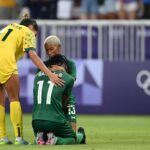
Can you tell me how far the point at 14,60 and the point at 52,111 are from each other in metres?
1.22

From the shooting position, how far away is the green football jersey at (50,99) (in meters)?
13.8

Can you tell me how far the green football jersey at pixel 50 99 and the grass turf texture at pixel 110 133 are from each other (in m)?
0.59

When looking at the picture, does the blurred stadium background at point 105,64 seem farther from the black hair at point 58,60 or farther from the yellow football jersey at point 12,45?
the black hair at point 58,60

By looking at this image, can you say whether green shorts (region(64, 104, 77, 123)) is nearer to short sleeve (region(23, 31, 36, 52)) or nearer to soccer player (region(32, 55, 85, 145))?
soccer player (region(32, 55, 85, 145))

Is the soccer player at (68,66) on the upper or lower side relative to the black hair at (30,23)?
lower

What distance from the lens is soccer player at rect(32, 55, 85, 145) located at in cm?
1378

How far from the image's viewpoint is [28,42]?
47.1 ft

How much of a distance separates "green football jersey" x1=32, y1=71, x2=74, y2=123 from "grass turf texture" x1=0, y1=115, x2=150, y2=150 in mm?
587

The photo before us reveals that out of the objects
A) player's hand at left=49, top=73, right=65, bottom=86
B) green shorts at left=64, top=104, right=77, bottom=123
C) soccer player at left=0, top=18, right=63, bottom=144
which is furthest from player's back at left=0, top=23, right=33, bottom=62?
green shorts at left=64, top=104, right=77, bottom=123

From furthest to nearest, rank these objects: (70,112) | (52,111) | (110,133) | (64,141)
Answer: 1. (110,133)
2. (70,112)
3. (64,141)
4. (52,111)

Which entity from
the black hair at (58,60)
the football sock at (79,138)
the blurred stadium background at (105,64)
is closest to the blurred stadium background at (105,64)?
the blurred stadium background at (105,64)

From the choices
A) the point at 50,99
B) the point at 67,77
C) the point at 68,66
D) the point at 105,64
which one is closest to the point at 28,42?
the point at 68,66

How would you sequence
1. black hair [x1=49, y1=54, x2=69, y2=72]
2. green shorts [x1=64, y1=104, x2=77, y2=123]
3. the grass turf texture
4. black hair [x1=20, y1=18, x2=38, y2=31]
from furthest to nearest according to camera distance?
black hair [x1=20, y1=18, x2=38, y2=31]
green shorts [x1=64, y1=104, x2=77, y2=123]
black hair [x1=49, y1=54, x2=69, y2=72]
the grass turf texture

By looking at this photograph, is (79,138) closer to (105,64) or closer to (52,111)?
(52,111)
